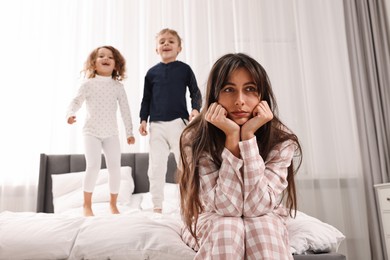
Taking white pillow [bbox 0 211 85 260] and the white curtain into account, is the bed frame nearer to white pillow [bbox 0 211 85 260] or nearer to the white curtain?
the white curtain

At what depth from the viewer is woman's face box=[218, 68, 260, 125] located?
4.59 feet

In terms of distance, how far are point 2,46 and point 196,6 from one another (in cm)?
192

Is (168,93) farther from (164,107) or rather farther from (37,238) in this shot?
(37,238)

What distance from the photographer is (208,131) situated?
1.47 m

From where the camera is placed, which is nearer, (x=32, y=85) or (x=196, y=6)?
(x=32, y=85)

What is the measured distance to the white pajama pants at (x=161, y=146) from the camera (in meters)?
2.43

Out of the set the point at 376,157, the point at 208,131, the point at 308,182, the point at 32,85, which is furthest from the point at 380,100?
the point at 32,85

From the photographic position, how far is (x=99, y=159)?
257 centimetres

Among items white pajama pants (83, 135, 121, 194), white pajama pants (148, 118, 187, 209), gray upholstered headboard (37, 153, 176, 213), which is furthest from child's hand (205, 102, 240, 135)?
gray upholstered headboard (37, 153, 176, 213)

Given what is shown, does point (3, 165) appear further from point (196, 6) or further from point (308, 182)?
point (308, 182)

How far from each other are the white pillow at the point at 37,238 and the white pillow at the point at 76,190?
1.26m

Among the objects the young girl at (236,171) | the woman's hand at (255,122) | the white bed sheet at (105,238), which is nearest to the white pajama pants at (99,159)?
the white bed sheet at (105,238)

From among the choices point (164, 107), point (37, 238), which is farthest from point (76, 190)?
point (37, 238)

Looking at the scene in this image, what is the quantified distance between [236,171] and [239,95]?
1.01ft
